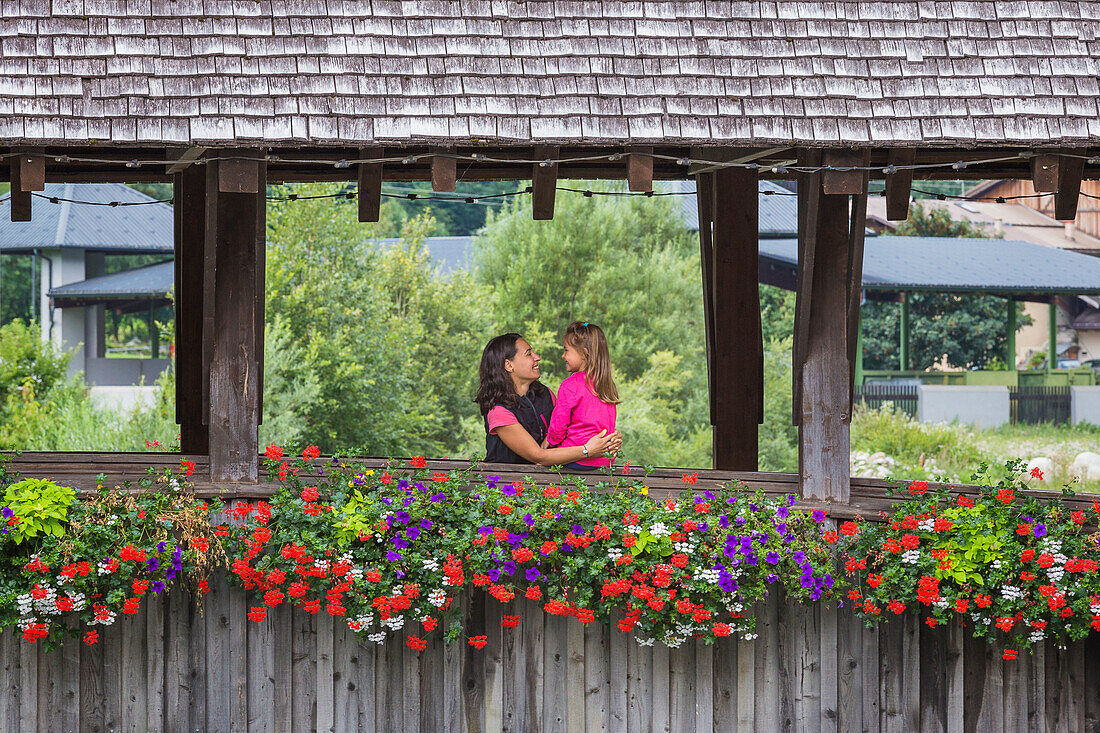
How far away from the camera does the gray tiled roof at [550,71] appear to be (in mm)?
4453

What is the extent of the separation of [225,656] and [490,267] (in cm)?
1841

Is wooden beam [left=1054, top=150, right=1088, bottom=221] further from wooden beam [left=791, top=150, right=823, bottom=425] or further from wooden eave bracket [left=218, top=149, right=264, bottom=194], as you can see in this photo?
wooden eave bracket [left=218, top=149, right=264, bottom=194]

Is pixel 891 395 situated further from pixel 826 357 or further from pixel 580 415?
pixel 580 415

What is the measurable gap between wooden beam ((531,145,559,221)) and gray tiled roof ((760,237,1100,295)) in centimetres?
1947

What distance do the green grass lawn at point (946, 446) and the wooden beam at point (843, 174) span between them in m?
14.4

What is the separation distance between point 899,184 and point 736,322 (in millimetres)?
1165

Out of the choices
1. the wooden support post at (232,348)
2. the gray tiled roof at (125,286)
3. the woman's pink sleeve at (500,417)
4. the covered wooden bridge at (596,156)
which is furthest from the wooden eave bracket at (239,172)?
the gray tiled roof at (125,286)

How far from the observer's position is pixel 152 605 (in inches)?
186

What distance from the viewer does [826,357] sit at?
484 centimetres

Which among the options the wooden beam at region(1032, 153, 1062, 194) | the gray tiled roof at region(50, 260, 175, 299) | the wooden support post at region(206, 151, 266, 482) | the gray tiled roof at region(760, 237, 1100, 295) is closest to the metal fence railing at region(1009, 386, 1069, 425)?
the gray tiled roof at region(760, 237, 1100, 295)

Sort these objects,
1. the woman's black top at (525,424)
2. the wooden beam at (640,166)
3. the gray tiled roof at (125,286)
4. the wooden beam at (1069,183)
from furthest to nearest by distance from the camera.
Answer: the gray tiled roof at (125,286)
the woman's black top at (525,424)
the wooden beam at (1069,183)
the wooden beam at (640,166)

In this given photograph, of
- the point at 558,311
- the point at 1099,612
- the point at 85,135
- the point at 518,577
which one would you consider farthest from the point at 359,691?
the point at 558,311

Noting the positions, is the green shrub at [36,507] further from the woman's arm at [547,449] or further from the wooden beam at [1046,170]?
the wooden beam at [1046,170]

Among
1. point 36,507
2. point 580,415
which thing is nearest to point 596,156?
point 580,415
